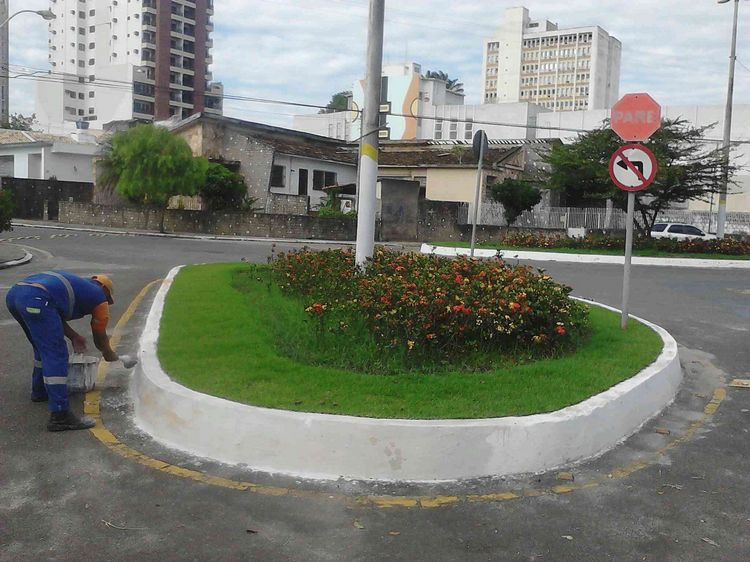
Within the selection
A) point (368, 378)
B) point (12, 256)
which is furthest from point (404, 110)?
point (368, 378)

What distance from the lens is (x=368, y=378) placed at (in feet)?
20.2

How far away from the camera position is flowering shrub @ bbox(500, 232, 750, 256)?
2497 centimetres

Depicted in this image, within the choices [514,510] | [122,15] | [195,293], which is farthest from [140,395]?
[122,15]

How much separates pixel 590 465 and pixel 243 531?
2.49 meters

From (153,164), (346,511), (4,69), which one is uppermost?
(4,69)

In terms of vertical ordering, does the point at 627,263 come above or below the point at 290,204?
below

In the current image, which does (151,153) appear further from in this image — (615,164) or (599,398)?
(599,398)

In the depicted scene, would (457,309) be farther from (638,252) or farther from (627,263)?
(638,252)

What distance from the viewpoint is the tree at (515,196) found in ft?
116

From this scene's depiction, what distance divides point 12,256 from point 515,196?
72.1 ft

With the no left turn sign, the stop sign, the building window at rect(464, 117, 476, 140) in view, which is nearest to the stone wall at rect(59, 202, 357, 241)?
the stop sign

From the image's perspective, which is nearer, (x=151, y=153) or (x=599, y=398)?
(x=599, y=398)

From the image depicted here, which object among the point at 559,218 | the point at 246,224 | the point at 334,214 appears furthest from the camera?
the point at 334,214

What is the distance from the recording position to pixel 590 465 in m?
5.37
